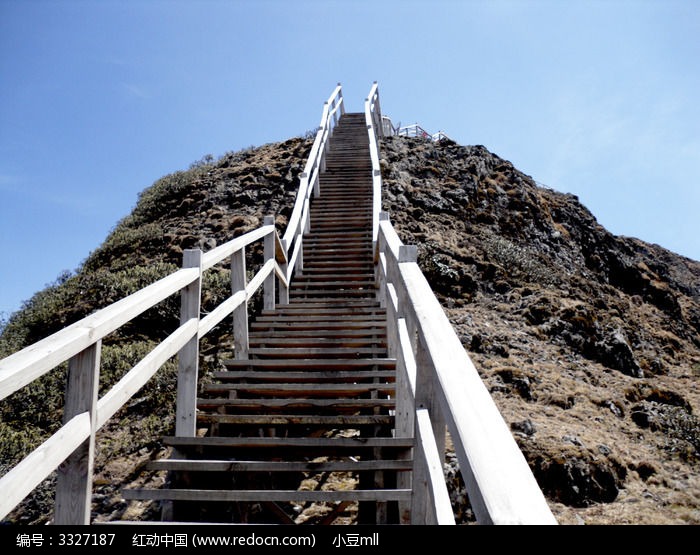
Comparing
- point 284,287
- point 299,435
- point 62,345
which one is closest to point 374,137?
point 284,287

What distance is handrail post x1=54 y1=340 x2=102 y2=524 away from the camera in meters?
1.70

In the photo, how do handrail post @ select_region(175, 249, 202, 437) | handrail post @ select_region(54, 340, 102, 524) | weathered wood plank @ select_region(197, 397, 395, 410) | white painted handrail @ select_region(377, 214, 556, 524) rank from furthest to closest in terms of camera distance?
weathered wood plank @ select_region(197, 397, 395, 410)
handrail post @ select_region(175, 249, 202, 437)
handrail post @ select_region(54, 340, 102, 524)
white painted handrail @ select_region(377, 214, 556, 524)

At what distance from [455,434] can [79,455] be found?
1.38 metres

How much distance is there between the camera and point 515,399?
248 inches

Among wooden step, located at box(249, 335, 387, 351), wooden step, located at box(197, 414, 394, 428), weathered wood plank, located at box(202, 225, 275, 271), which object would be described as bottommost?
wooden step, located at box(197, 414, 394, 428)

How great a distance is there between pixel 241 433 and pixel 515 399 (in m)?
4.06

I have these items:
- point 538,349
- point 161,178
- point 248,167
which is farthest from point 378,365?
point 161,178

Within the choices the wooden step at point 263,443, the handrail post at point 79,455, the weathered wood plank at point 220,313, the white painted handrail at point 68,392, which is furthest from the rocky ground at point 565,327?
the handrail post at point 79,455

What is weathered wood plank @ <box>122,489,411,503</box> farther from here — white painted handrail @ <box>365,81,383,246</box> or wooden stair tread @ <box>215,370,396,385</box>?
white painted handrail @ <box>365,81,383,246</box>

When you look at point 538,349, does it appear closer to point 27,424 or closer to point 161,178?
point 27,424
